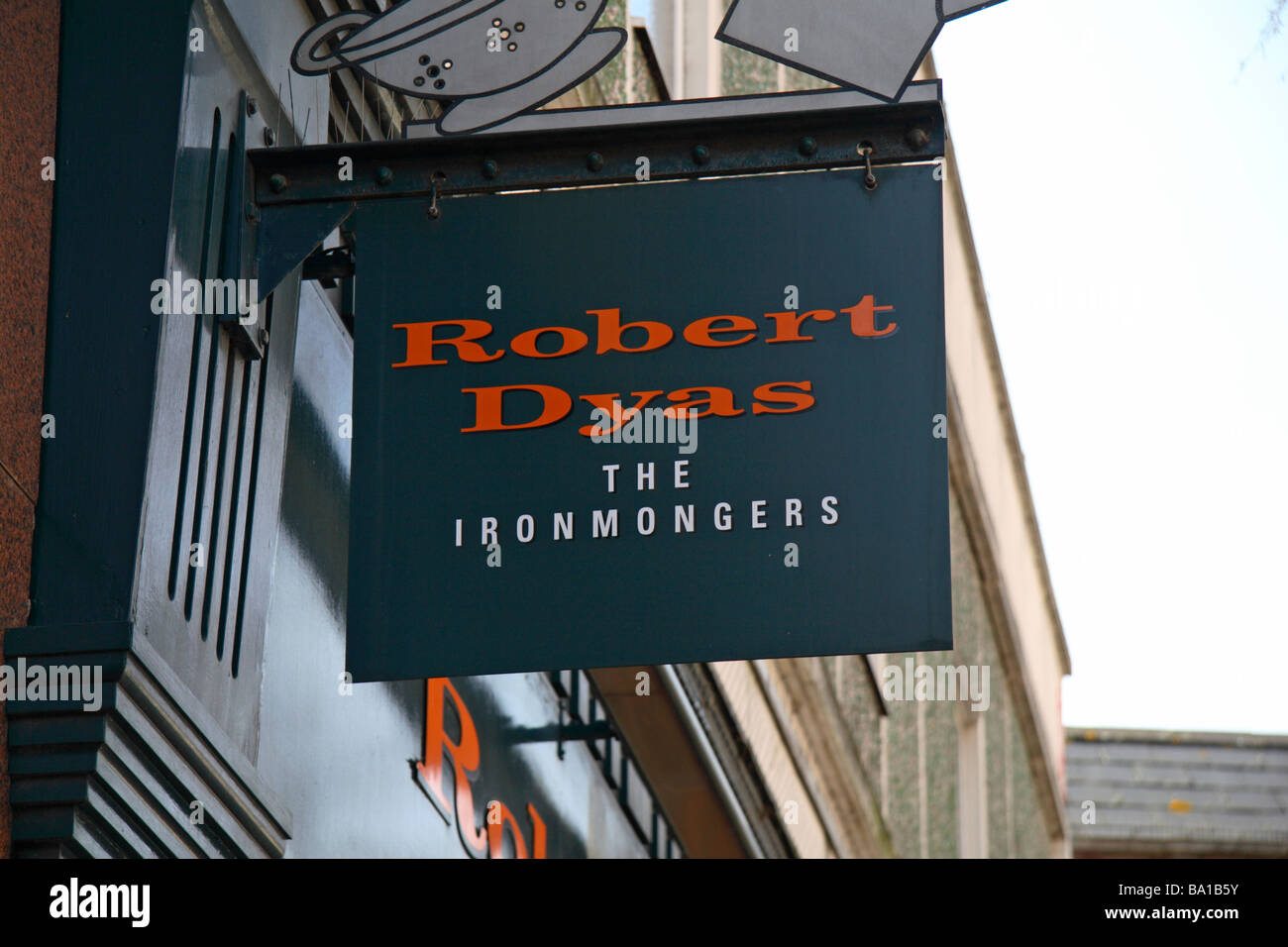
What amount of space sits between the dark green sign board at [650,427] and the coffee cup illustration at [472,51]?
281mm

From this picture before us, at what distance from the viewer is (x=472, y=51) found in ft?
17.0

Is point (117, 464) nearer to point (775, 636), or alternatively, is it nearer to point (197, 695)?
point (197, 695)

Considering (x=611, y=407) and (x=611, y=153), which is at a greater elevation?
(x=611, y=153)

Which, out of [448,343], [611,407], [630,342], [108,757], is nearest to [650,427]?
[611,407]

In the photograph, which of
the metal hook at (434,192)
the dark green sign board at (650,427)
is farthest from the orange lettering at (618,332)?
the metal hook at (434,192)

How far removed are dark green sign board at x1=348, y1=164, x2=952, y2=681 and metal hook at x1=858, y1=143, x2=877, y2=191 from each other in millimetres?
19

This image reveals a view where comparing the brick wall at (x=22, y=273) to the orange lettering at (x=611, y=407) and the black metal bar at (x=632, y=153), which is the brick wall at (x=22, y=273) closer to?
the black metal bar at (x=632, y=153)

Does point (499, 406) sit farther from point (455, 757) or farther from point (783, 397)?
point (455, 757)

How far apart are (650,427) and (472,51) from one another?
3.58 ft

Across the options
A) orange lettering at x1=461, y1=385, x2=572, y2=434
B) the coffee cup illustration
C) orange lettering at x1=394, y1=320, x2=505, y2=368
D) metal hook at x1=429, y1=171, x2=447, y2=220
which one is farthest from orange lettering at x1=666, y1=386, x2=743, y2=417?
the coffee cup illustration

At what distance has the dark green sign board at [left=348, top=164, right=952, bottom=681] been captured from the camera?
4551mm

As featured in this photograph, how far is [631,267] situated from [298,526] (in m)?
1.45
